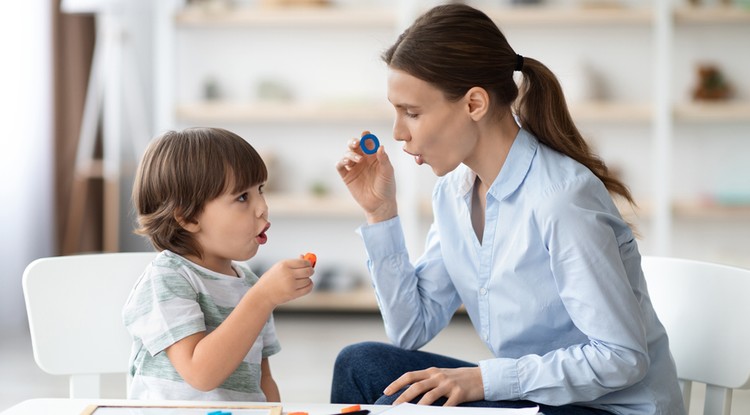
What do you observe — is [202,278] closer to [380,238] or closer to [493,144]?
[380,238]

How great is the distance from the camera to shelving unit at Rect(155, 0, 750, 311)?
437 centimetres

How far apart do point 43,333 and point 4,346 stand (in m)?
2.49

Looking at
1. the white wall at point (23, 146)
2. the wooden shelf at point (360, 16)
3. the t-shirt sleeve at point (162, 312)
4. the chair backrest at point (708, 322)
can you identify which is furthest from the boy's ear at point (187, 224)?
the wooden shelf at point (360, 16)

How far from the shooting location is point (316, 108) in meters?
4.56

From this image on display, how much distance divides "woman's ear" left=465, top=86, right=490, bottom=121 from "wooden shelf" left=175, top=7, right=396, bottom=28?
9.83 feet

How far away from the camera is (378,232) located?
175cm

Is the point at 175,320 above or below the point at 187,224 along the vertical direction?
below

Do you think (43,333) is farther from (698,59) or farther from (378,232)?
(698,59)

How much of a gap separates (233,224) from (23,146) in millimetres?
3050

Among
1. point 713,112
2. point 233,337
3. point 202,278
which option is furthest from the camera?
point 713,112

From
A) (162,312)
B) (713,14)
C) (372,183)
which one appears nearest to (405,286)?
(372,183)

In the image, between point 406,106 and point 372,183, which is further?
point 372,183

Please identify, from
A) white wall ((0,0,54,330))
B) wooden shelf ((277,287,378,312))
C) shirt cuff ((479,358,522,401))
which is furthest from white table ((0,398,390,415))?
wooden shelf ((277,287,378,312))

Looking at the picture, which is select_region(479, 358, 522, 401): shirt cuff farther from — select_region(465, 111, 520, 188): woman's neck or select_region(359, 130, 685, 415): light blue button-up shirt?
→ select_region(465, 111, 520, 188): woman's neck
